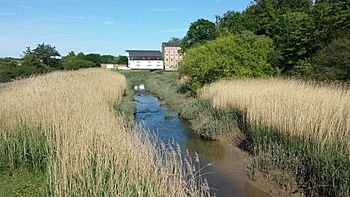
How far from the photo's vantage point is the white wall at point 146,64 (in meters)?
88.4

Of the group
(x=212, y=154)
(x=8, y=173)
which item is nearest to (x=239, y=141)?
(x=212, y=154)

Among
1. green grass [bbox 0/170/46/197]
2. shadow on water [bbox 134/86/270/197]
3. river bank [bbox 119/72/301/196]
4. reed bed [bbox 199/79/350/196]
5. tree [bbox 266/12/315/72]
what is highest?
tree [bbox 266/12/315/72]

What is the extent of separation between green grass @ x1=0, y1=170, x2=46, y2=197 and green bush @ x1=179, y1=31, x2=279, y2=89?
15185 mm

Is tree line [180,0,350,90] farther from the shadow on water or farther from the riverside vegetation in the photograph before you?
the shadow on water

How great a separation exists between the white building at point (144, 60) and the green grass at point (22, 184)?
82.0 meters

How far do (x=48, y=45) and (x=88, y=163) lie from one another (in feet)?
129

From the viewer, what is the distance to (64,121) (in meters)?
7.09

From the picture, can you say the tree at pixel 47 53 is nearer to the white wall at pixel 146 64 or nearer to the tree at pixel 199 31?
the tree at pixel 199 31

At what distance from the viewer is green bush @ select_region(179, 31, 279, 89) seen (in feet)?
64.6

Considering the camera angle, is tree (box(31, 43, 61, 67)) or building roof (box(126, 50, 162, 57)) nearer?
tree (box(31, 43, 61, 67))

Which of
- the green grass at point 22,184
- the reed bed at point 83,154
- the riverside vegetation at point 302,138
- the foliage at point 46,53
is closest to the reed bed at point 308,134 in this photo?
the riverside vegetation at point 302,138

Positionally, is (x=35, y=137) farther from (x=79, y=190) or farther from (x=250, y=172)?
(x=250, y=172)

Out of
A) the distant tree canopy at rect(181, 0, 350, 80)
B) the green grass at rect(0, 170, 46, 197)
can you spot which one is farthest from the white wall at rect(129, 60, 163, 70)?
the green grass at rect(0, 170, 46, 197)

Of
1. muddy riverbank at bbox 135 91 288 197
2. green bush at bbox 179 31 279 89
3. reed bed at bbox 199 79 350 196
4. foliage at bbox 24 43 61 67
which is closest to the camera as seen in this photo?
reed bed at bbox 199 79 350 196
